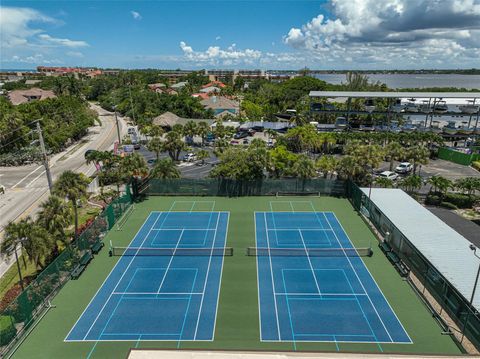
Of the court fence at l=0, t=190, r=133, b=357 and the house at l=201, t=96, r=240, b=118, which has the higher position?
the house at l=201, t=96, r=240, b=118

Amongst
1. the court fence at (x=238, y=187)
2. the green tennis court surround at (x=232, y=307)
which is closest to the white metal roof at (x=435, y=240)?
the green tennis court surround at (x=232, y=307)

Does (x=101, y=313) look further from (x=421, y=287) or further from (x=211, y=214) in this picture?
(x=421, y=287)

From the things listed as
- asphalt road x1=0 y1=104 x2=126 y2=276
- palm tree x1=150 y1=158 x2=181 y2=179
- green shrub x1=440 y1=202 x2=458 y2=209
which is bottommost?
asphalt road x1=0 y1=104 x2=126 y2=276

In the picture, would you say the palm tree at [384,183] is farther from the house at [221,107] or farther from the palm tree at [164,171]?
the house at [221,107]

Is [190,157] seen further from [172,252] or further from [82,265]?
[82,265]

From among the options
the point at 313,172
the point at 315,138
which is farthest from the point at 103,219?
the point at 315,138

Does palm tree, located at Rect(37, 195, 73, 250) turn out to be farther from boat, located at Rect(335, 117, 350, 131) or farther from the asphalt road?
boat, located at Rect(335, 117, 350, 131)

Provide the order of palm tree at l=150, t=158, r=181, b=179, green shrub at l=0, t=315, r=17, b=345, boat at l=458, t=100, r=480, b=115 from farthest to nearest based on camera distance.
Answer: boat at l=458, t=100, r=480, b=115, palm tree at l=150, t=158, r=181, b=179, green shrub at l=0, t=315, r=17, b=345

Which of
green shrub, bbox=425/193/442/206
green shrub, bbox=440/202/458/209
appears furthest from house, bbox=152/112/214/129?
green shrub, bbox=440/202/458/209
